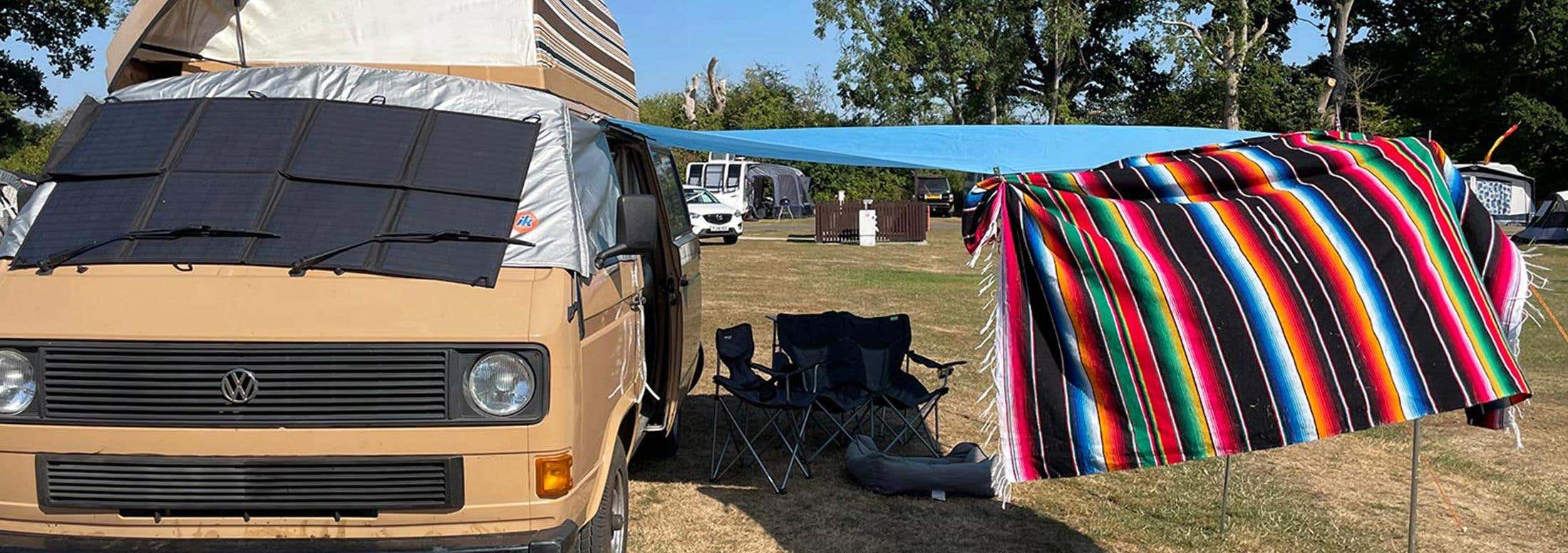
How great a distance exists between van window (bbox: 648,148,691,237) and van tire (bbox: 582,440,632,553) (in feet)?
5.75

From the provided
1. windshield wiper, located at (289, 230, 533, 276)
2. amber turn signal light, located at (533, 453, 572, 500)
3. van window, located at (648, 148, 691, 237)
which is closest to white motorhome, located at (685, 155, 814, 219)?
van window, located at (648, 148, 691, 237)

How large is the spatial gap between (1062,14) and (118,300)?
45006 mm

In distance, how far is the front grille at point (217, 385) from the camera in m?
3.60

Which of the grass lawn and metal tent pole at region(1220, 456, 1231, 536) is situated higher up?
metal tent pole at region(1220, 456, 1231, 536)

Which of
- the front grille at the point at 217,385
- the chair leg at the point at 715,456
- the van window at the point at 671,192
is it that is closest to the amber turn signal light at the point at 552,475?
the front grille at the point at 217,385

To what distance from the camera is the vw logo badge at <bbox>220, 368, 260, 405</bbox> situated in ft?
11.8

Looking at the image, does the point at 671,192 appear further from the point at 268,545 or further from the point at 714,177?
the point at 714,177

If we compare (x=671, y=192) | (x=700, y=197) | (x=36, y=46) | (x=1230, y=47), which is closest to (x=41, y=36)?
(x=36, y=46)

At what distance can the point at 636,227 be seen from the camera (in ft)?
14.5

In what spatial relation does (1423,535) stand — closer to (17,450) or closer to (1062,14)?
(17,450)

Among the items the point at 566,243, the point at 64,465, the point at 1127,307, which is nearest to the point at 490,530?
the point at 566,243

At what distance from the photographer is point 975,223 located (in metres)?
4.10

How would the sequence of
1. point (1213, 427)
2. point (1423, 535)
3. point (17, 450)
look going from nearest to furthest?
point (17, 450) → point (1213, 427) → point (1423, 535)

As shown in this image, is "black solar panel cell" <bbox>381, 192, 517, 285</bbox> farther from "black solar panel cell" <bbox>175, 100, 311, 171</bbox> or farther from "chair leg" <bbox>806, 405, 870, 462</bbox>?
"chair leg" <bbox>806, 405, 870, 462</bbox>
